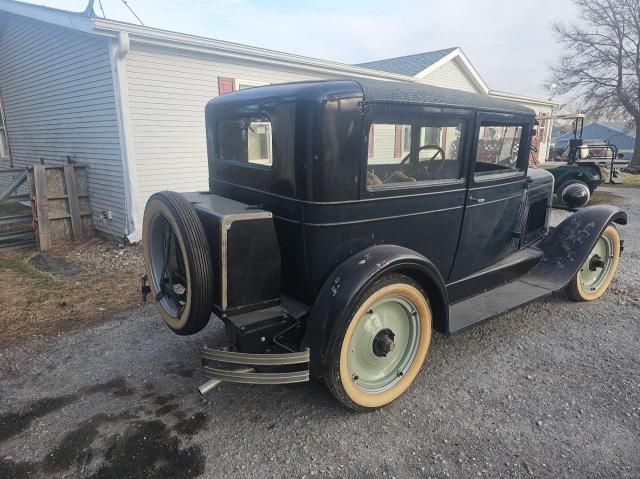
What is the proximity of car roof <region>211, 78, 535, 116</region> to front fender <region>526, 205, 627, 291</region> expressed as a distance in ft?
5.15

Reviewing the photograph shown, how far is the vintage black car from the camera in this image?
7.73 feet

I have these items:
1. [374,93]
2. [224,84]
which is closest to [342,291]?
[374,93]

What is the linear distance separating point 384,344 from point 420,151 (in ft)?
4.33

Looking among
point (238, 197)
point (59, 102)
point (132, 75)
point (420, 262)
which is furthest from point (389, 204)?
point (59, 102)

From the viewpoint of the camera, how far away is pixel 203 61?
7469 millimetres

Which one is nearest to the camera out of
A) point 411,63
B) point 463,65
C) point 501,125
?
point 501,125

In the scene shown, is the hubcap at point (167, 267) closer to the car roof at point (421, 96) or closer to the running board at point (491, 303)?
the car roof at point (421, 96)

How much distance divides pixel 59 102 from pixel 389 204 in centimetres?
794

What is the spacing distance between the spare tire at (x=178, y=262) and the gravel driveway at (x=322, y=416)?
555 millimetres

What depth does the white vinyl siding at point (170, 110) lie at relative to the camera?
675 cm

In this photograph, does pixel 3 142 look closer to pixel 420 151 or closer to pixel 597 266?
pixel 420 151

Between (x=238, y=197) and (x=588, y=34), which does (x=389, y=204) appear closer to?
(x=238, y=197)

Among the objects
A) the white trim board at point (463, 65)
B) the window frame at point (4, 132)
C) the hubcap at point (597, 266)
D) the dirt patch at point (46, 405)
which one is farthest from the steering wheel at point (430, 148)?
the window frame at point (4, 132)

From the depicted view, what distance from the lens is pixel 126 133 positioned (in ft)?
Result: 21.5
